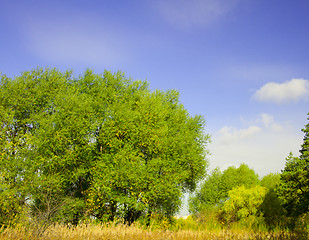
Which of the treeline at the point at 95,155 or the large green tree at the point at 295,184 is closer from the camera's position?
the treeline at the point at 95,155

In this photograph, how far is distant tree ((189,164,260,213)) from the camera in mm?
55134

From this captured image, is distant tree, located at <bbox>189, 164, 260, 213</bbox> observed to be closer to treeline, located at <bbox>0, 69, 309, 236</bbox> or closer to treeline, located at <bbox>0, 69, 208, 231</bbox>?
treeline, located at <bbox>0, 69, 309, 236</bbox>

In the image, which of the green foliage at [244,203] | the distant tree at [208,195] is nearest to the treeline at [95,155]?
the green foliage at [244,203]

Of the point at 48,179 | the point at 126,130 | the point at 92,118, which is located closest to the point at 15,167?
the point at 48,179

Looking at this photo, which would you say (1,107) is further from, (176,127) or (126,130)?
(176,127)

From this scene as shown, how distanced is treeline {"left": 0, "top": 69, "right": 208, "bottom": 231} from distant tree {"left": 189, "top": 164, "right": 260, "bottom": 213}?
95.2ft

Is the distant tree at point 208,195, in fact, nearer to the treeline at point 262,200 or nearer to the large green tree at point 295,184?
the treeline at point 262,200

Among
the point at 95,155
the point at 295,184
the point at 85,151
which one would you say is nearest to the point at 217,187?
the point at 295,184

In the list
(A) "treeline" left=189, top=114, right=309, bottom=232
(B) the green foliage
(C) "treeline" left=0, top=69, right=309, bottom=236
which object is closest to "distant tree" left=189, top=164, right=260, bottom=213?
(A) "treeline" left=189, top=114, right=309, bottom=232

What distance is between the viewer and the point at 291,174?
1082 inches

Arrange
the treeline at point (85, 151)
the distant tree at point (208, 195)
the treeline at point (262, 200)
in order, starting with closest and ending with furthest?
the treeline at point (85, 151) → the treeline at point (262, 200) → the distant tree at point (208, 195)

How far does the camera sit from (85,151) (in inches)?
917

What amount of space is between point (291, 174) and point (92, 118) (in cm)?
2157

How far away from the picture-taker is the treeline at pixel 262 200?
26219mm
